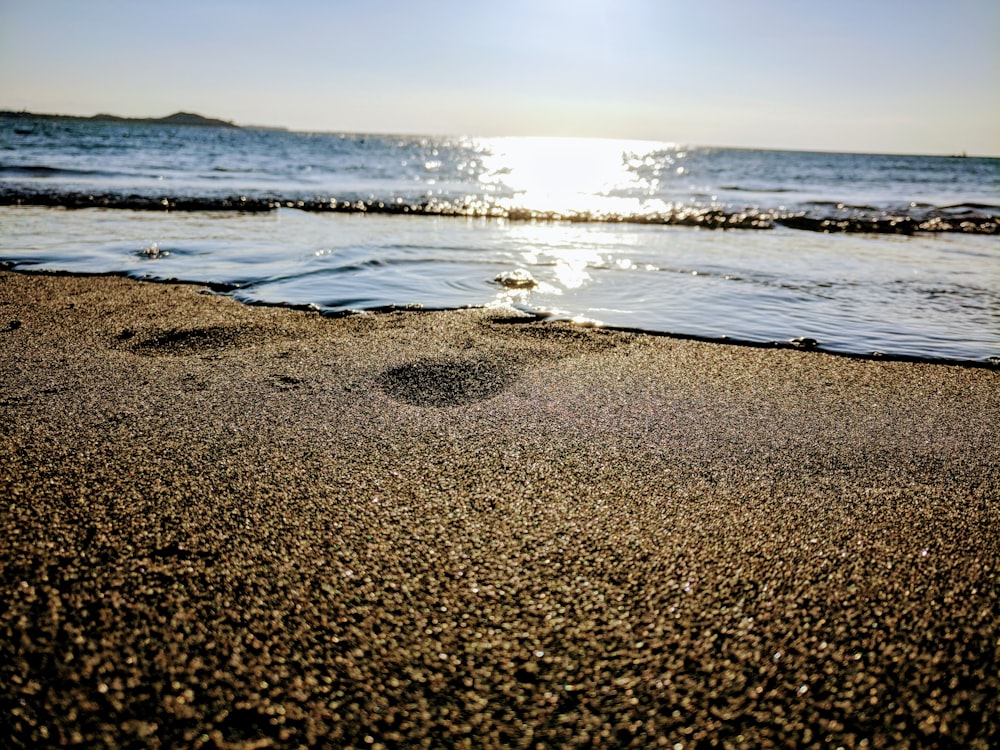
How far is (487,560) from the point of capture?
1.39 meters

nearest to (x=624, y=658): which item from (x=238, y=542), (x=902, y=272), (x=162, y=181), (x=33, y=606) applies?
(x=238, y=542)

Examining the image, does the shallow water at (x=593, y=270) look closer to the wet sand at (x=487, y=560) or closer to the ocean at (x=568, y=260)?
the ocean at (x=568, y=260)

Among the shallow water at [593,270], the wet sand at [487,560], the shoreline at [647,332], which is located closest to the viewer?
the wet sand at [487,560]

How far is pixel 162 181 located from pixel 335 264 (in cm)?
1245

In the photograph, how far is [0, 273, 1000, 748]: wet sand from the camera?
102cm

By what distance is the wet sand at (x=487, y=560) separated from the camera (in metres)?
1.02

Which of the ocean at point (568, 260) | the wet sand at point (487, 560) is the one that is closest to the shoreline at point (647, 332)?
the ocean at point (568, 260)

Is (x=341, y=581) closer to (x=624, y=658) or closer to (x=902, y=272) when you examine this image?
(x=624, y=658)

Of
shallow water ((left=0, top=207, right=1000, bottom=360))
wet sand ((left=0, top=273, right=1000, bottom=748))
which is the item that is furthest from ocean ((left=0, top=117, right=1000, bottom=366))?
wet sand ((left=0, top=273, right=1000, bottom=748))

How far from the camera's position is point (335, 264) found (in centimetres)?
532

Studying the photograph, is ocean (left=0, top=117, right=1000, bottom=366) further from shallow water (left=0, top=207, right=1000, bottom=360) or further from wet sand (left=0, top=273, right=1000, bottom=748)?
wet sand (left=0, top=273, right=1000, bottom=748)

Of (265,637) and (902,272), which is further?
(902,272)

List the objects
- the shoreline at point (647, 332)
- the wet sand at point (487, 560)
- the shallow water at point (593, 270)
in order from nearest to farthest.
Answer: the wet sand at point (487, 560)
the shoreline at point (647, 332)
the shallow water at point (593, 270)

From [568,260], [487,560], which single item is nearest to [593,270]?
[568,260]
